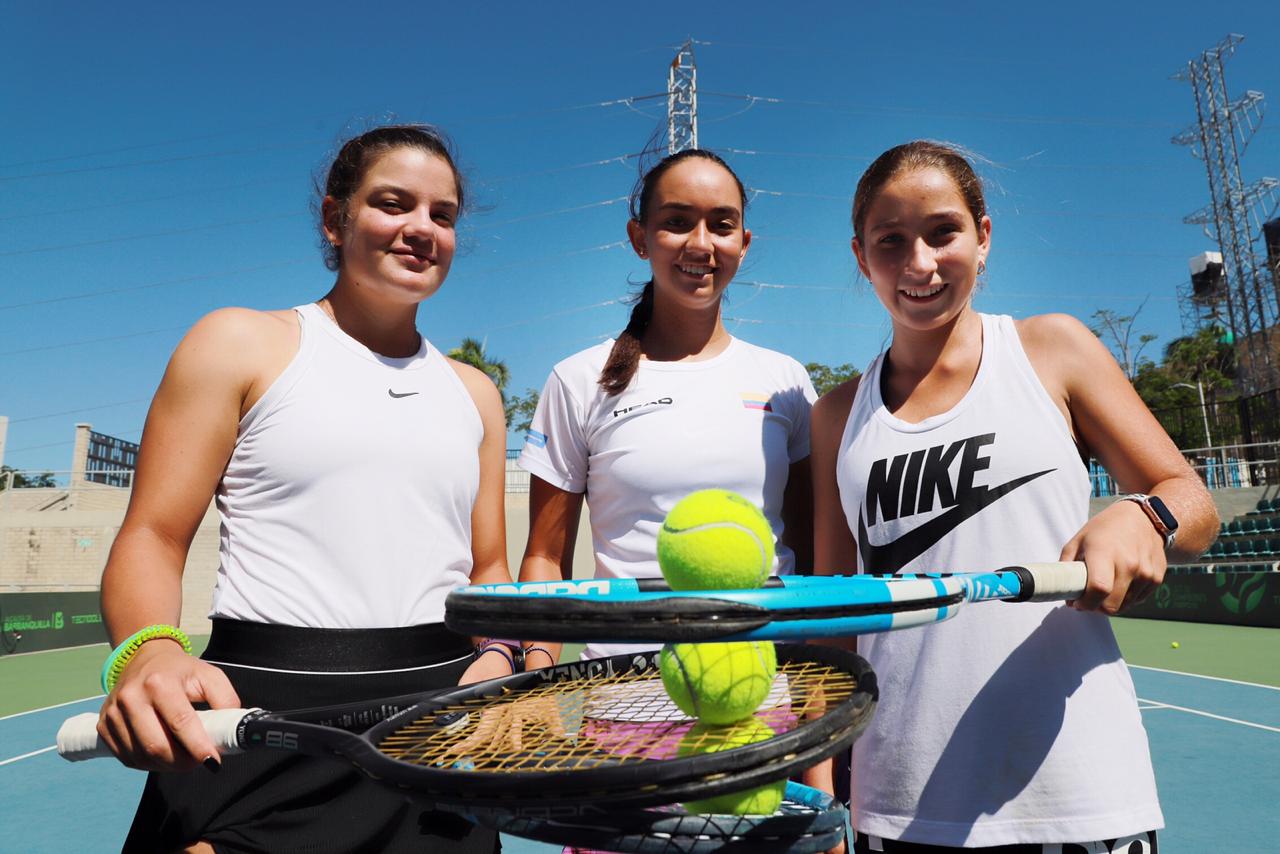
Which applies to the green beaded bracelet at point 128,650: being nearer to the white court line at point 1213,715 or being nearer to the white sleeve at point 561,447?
the white sleeve at point 561,447

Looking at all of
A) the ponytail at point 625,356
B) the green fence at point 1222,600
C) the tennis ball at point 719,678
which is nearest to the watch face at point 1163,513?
the tennis ball at point 719,678

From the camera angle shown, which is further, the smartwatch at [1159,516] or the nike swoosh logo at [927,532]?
the nike swoosh logo at [927,532]

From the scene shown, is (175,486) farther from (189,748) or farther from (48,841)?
(48,841)

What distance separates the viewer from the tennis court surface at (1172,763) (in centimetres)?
495

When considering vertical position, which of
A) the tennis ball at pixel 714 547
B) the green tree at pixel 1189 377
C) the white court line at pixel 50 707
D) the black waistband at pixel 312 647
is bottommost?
the white court line at pixel 50 707

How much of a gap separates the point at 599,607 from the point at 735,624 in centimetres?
17

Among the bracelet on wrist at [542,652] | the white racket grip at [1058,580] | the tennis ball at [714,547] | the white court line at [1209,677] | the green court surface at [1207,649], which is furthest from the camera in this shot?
the green court surface at [1207,649]

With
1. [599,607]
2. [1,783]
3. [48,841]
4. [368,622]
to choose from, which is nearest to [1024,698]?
[599,607]

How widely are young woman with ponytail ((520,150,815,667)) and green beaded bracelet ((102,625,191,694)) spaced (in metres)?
0.95

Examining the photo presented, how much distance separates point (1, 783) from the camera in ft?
21.2

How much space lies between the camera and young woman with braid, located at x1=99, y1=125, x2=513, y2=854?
1702 mm

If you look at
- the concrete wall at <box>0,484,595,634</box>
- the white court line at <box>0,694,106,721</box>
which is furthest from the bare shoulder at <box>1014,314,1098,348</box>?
the concrete wall at <box>0,484,595,634</box>

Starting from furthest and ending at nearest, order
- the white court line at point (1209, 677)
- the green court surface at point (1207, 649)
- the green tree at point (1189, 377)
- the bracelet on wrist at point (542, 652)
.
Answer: the green tree at point (1189, 377), the green court surface at point (1207, 649), the white court line at point (1209, 677), the bracelet on wrist at point (542, 652)

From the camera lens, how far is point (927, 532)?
1.89m
